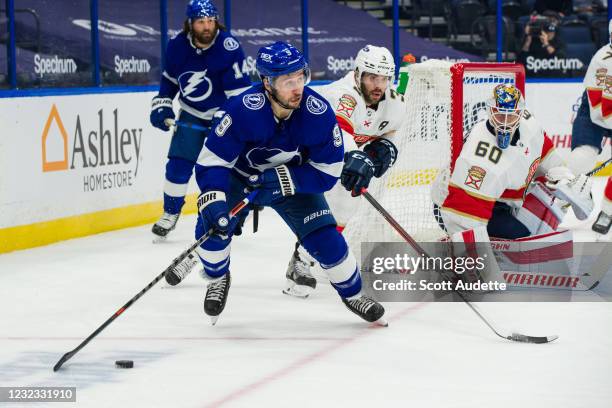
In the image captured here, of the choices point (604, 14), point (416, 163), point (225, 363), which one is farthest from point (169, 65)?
point (604, 14)

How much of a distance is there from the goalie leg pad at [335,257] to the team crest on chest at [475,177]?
2.58 feet

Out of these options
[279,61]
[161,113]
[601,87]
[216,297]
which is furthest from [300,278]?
[601,87]

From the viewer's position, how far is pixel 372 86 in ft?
15.6

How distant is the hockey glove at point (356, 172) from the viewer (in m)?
4.05

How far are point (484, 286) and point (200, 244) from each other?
1338mm

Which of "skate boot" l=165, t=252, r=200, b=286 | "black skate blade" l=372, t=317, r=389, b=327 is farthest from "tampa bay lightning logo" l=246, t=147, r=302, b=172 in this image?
"skate boot" l=165, t=252, r=200, b=286

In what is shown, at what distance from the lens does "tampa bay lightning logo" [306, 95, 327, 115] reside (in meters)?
3.84

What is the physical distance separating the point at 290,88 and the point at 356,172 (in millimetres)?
449

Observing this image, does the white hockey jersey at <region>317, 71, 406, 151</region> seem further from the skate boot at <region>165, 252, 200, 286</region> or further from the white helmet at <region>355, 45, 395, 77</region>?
the skate boot at <region>165, 252, 200, 286</region>

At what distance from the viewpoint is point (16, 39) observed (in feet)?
20.4

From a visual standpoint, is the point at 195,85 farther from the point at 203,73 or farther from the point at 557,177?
the point at 557,177

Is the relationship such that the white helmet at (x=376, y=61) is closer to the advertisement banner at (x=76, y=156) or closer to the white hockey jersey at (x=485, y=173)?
the white hockey jersey at (x=485, y=173)

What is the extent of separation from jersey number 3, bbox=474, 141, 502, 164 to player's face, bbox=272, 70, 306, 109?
113cm

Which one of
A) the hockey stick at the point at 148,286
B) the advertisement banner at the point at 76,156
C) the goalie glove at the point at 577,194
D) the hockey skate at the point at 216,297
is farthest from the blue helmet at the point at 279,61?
the advertisement banner at the point at 76,156
